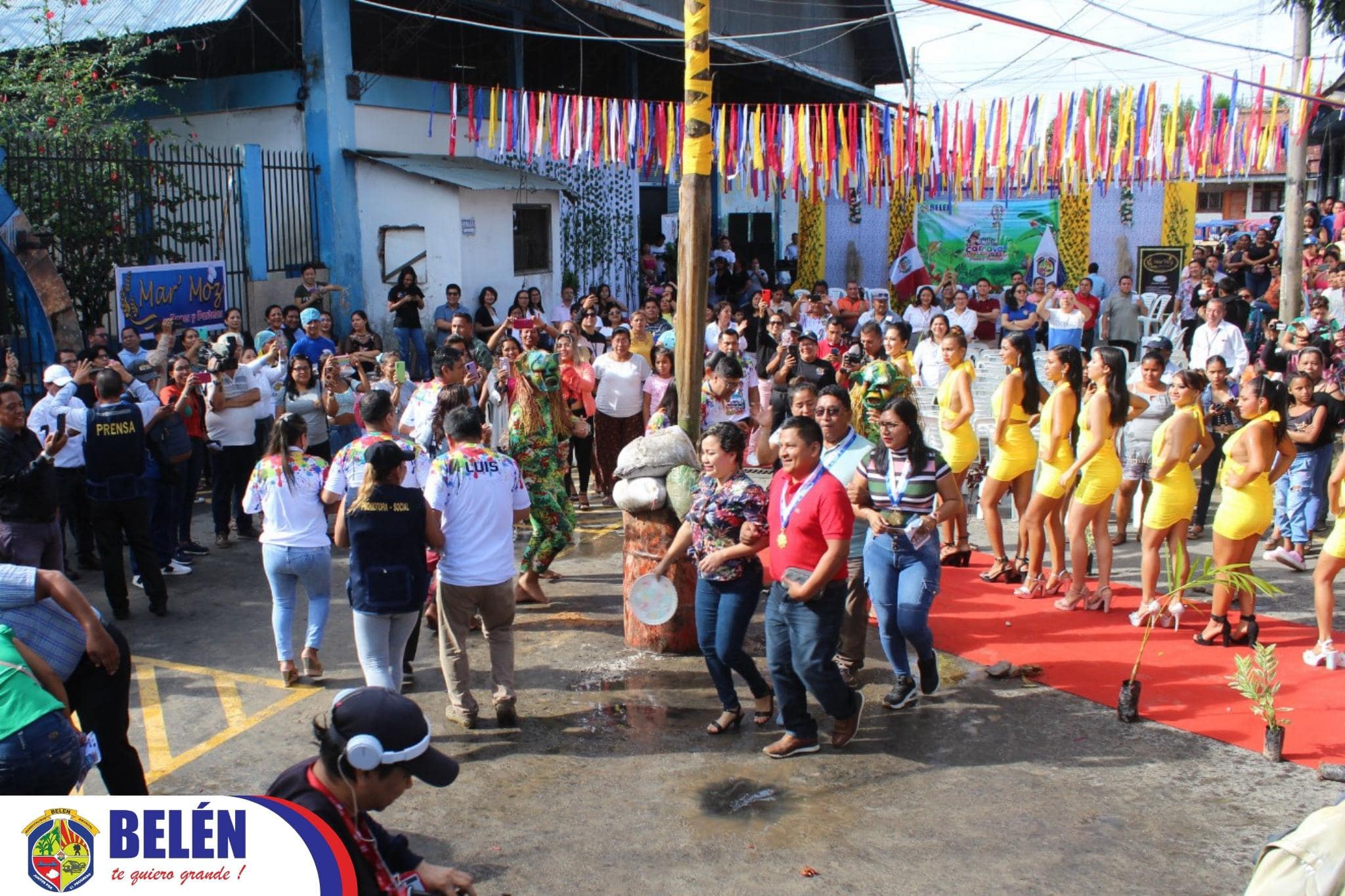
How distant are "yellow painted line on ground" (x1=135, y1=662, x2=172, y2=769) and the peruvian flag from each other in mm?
19549

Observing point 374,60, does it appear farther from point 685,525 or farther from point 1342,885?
point 1342,885

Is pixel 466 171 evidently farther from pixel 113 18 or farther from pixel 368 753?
pixel 368 753

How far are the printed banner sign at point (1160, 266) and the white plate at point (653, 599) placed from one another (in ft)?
61.0

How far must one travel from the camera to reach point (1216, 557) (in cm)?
688

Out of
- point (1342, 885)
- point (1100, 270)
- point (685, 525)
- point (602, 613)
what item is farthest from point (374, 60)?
point (1342, 885)

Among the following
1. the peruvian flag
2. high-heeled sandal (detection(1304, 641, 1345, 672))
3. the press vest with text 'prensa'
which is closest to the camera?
high-heeled sandal (detection(1304, 641, 1345, 672))

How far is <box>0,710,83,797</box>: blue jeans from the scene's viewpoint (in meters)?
3.68

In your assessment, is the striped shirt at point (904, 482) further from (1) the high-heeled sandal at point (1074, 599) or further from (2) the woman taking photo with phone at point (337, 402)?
(2) the woman taking photo with phone at point (337, 402)

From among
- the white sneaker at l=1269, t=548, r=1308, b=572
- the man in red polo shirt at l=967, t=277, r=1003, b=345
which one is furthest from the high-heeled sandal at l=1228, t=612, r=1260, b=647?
the man in red polo shirt at l=967, t=277, r=1003, b=345

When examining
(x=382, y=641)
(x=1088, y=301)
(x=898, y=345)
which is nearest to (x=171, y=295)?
(x=898, y=345)

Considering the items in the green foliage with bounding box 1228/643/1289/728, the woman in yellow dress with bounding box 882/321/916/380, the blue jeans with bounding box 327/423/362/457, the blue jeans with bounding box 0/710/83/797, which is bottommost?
the green foliage with bounding box 1228/643/1289/728

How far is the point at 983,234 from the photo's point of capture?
2338 centimetres

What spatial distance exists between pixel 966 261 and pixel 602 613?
58.2ft

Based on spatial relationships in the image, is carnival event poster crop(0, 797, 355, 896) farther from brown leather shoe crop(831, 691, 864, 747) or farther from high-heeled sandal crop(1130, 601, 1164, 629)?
high-heeled sandal crop(1130, 601, 1164, 629)
